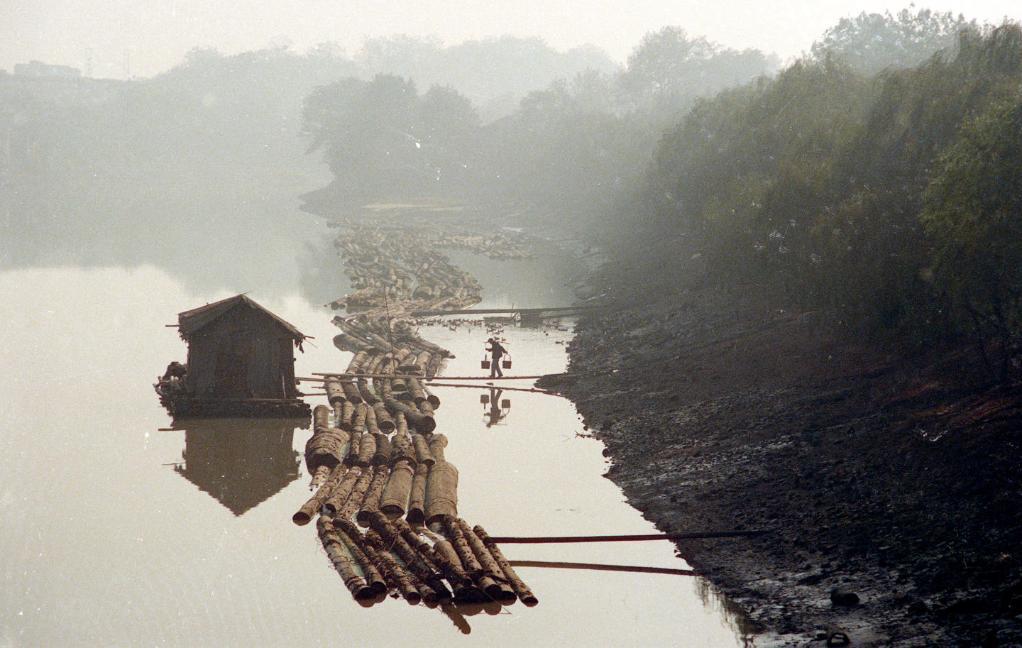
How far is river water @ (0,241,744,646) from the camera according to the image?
1927 centimetres

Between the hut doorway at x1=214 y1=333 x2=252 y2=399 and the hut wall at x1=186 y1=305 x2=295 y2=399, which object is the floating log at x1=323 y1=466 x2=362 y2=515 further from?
the hut doorway at x1=214 y1=333 x2=252 y2=399

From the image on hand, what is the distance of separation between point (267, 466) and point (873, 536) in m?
15.1

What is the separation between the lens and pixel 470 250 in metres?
87.8

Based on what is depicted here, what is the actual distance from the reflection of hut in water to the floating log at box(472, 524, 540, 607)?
258 inches

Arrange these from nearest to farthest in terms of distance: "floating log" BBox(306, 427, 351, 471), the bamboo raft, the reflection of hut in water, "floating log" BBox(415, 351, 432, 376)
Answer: the bamboo raft
the reflection of hut in water
"floating log" BBox(306, 427, 351, 471)
"floating log" BBox(415, 351, 432, 376)

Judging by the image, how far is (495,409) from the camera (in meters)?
35.4

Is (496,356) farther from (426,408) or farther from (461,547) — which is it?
(461,547)

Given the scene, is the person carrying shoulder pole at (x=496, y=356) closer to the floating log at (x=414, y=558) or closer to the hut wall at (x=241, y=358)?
the hut wall at (x=241, y=358)

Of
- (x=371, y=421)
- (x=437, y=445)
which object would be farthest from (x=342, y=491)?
(x=371, y=421)

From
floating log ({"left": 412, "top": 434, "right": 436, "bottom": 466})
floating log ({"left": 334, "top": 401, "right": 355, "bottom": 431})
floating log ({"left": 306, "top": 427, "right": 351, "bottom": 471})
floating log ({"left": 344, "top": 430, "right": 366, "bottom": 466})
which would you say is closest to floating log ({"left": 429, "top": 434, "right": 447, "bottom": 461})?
floating log ({"left": 412, "top": 434, "right": 436, "bottom": 466})

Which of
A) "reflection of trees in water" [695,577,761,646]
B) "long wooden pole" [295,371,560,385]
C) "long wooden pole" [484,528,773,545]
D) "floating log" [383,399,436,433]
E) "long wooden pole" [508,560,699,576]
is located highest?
"long wooden pole" [295,371,560,385]

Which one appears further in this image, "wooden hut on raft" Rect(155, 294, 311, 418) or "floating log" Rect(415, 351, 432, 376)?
"floating log" Rect(415, 351, 432, 376)

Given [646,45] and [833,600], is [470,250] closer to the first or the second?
[833,600]

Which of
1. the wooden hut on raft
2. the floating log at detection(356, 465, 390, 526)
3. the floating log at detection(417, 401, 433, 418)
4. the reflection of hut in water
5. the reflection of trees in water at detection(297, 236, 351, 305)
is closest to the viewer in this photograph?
the floating log at detection(356, 465, 390, 526)
